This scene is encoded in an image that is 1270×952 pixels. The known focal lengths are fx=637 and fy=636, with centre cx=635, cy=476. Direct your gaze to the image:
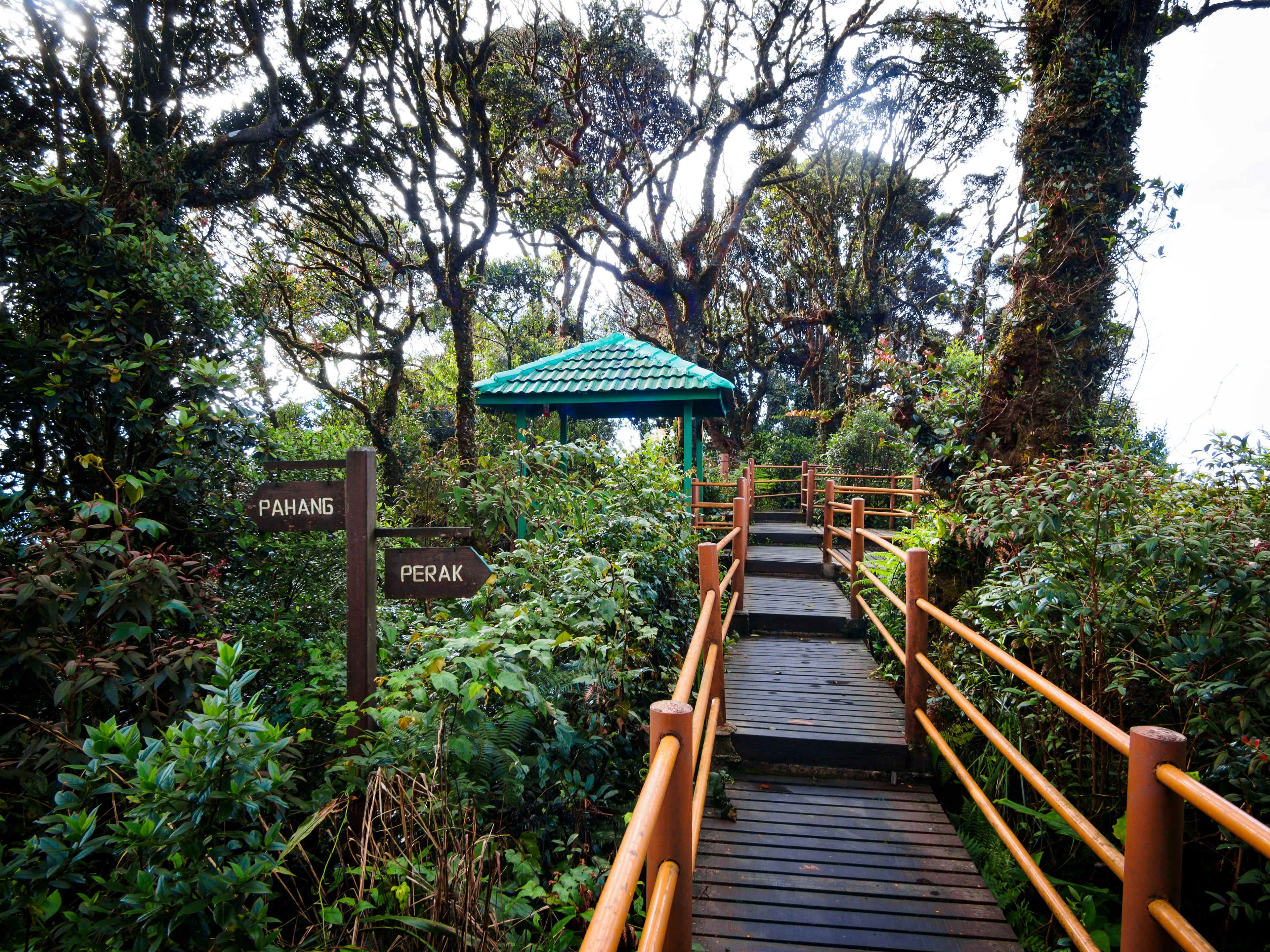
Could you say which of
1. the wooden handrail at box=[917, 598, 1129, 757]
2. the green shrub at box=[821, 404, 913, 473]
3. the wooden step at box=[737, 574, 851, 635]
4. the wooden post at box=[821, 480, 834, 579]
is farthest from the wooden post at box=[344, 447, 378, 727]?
the green shrub at box=[821, 404, 913, 473]

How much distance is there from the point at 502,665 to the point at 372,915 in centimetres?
92

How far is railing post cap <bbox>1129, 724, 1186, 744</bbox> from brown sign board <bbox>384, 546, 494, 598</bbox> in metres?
2.38

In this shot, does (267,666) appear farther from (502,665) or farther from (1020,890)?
(1020,890)

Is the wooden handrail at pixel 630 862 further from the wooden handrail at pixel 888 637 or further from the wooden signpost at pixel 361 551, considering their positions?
the wooden handrail at pixel 888 637

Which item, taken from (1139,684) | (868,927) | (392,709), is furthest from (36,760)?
(1139,684)

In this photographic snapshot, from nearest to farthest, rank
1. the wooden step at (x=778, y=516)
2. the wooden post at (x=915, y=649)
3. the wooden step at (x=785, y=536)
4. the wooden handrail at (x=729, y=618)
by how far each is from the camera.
→ the wooden post at (x=915, y=649) < the wooden handrail at (x=729, y=618) < the wooden step at (x=785, y=536) < the wooden step at (x=778, y=516)

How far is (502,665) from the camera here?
242 centimetres

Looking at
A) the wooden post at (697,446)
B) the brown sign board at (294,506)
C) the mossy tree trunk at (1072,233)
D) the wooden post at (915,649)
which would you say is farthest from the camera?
the wooden post at (697,446)

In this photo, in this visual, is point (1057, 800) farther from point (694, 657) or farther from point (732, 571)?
point (732, 571)

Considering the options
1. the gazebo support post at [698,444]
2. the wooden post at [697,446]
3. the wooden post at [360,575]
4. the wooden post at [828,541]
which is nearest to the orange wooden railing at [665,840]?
the wooden post at [360,575]

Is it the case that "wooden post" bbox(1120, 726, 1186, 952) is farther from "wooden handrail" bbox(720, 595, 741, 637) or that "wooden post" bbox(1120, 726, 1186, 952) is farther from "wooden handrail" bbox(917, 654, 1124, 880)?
"wooden handrail" bbox(720, 595, 741, 637)

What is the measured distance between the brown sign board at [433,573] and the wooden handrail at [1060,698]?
7.29 feet

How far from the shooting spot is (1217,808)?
1.40 metres

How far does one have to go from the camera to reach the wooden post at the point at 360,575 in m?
3.04
